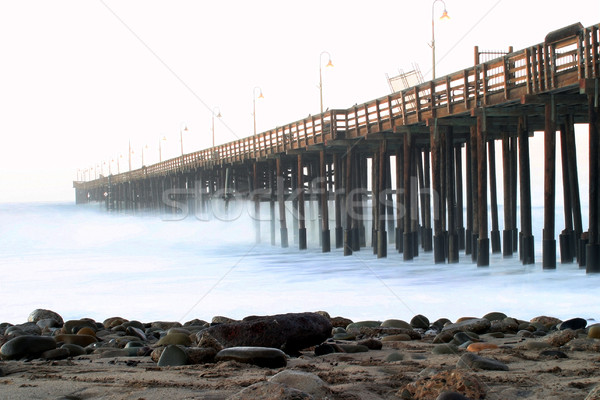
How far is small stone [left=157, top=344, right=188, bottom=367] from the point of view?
5305 mm

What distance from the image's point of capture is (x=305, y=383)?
4.10m

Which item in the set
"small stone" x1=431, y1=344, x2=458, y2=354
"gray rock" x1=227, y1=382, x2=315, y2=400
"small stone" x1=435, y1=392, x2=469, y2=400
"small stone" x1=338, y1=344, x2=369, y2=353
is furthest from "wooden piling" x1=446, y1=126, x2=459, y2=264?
"gray rock" x1=227, y1=382, x2=315, y2=400

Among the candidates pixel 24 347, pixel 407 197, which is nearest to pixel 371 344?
pixel 24 347

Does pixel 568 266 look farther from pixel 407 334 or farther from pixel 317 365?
pixel 317 365

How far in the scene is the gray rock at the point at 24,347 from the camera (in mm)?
5820

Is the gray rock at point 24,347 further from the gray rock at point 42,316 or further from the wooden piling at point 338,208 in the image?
the wooden piling at point 338,208

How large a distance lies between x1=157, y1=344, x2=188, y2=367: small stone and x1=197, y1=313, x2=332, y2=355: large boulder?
1.11 feet

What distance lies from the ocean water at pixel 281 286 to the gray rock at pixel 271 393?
7.17 metres

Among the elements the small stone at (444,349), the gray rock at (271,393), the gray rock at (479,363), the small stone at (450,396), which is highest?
the gray rock at (271,393)

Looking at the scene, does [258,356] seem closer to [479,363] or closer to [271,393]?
[271,393]

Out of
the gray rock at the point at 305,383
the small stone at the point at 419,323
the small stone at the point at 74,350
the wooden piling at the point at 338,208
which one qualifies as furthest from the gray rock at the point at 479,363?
the wooden piling at the point at 338,208

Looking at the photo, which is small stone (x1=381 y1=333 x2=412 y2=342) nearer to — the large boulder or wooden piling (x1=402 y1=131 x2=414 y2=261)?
the large boulder

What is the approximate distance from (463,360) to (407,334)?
1.84 m

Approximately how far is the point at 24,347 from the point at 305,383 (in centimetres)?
304
